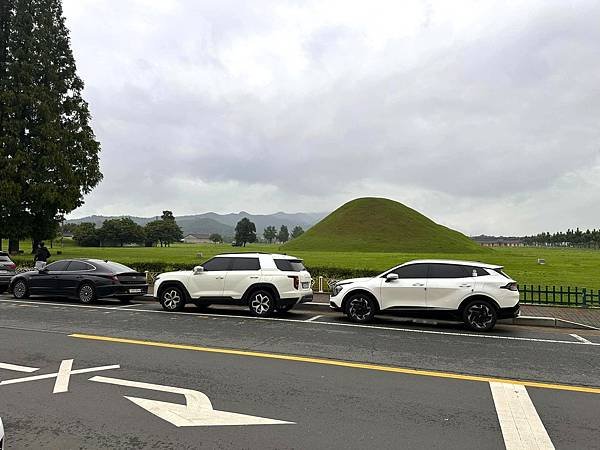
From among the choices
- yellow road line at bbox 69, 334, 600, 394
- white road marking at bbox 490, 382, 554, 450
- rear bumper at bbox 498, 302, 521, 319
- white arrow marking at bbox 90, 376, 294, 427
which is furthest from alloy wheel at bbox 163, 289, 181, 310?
white road marking at bbox 490, 382, 554, 450

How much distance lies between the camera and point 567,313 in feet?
42.4

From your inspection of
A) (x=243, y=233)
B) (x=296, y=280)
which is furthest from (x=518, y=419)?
(x=243, y=233)

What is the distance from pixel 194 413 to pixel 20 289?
45.4 ft

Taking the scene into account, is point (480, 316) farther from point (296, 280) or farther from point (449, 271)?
point (296, 280)

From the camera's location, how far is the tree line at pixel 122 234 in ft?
374

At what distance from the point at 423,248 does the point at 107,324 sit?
205 ft

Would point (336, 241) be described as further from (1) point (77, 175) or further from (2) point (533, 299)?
(2) point (533, 299)

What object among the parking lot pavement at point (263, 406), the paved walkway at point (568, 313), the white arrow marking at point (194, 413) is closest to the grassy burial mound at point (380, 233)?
the paved walkway at point (568, 313)

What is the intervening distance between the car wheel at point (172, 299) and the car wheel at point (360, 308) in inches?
182

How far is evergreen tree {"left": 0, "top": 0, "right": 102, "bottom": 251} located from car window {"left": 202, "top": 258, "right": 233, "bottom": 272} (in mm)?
21240

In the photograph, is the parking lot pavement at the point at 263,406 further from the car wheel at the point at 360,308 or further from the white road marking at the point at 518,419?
the car wheel at the point at 360,308

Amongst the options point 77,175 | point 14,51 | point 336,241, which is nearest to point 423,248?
point 336,241

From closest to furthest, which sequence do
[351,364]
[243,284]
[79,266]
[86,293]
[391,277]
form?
[351,364] → [391,277] → [243,284] → [86,293] → [79,266]

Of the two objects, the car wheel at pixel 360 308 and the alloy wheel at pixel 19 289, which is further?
the alloy wheel at pixel 19 289
